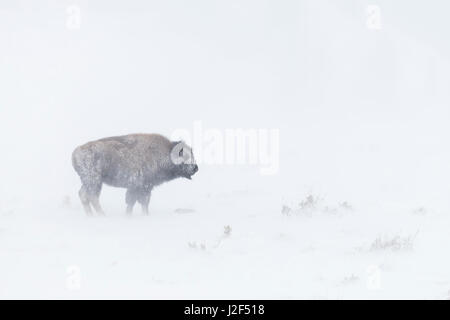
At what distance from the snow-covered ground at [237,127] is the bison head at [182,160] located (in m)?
1.03

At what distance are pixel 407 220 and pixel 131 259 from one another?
5690mm

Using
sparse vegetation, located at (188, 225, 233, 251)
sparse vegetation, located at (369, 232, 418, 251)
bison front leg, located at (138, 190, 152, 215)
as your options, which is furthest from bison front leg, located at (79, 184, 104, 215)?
sparse vegetation, located at (369, 232, 418, 251)

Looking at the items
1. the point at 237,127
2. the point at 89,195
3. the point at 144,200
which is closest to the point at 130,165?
the point at 144,200

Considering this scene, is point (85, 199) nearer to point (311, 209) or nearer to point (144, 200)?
point (144, 200)

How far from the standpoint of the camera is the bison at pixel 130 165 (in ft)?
39.8

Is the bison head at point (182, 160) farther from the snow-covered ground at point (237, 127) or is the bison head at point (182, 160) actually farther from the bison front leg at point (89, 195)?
the bison front leg at point (89, 195)

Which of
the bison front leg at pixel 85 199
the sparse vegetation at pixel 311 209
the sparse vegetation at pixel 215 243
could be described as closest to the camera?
the sparse vegetation at pixel 215 243

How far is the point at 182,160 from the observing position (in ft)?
43.0

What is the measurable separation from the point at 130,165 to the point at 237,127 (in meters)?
23.4

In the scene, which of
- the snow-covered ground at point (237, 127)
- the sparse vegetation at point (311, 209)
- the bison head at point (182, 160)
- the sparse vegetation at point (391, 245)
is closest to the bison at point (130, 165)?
the bison head at point (182, 160)

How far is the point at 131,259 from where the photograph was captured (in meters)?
8.63

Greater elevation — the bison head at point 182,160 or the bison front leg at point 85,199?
the bison head at point 182,160
